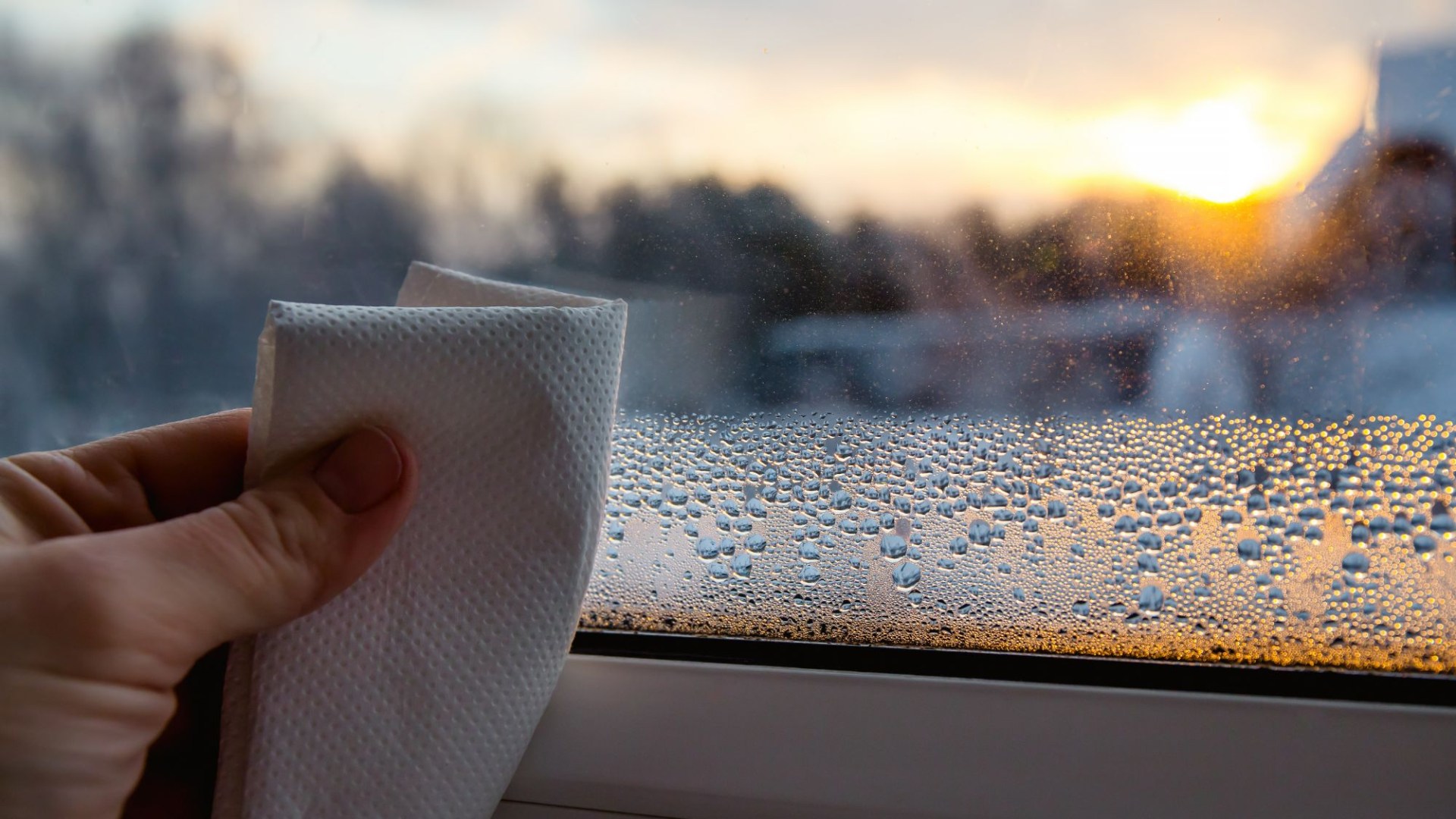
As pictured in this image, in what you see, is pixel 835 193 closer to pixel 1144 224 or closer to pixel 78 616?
pixel 1144 224

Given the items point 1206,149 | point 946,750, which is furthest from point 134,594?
point 1206,149

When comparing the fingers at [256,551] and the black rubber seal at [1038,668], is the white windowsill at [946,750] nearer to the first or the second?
the black rubber seal at [1038,668]

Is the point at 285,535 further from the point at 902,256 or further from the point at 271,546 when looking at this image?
the point at 902,256

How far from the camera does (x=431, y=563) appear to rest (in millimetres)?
484

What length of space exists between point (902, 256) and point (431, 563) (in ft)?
1.29

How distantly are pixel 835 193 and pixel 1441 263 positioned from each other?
1.30 ft

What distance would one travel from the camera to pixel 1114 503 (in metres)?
0.62

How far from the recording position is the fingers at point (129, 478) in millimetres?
504

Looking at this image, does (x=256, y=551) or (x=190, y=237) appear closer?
(x=256, y=551)

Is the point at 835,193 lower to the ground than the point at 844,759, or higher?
higher

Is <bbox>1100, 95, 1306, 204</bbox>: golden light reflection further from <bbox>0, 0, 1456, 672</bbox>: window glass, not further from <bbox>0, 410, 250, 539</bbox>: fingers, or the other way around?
<bbox>0, 410, 250, 539</bbox>: fingers

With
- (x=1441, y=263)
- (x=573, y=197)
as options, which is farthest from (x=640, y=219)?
(x=1441, y=263)

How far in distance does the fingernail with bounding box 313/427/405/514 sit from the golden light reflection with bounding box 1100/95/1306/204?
1.68ft

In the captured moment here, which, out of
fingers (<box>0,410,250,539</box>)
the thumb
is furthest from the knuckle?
fingers (<box>0,410,250,539</box>)
